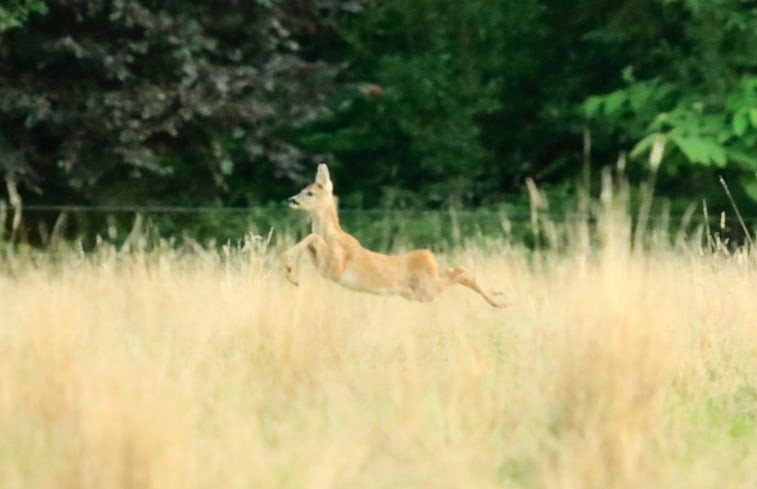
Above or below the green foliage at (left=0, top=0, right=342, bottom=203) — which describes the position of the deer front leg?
below

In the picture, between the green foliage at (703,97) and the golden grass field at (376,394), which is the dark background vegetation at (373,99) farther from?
the golden grass field at (376,394)

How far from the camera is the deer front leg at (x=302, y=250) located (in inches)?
347

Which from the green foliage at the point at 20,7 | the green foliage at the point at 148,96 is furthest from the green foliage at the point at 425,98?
the green foliage at the point at 20,7

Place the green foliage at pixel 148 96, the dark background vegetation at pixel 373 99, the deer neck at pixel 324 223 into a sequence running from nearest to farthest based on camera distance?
1. the deer neck at pixel 324 223
2. the green foliage at pixel 148 96
3. the dark background vegetation at pixel 373 99

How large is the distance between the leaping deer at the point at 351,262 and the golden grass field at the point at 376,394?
178 mm

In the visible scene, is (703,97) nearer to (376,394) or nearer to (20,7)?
(20,7)

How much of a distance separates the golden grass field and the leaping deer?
18 cm

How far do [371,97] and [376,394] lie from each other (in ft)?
45.1

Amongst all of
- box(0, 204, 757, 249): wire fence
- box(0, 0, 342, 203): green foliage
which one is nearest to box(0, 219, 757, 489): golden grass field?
box(0, 0, 342, 203): green foliage

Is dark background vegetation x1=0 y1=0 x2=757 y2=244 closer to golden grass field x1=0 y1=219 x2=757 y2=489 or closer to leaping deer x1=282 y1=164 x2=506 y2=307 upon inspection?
leaping deer x1=282 y1=164 x2=506 y2=307

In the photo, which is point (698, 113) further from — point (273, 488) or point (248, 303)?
point (273, 488)

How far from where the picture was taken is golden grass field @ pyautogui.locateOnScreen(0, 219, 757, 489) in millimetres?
5516

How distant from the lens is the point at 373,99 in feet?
68.0

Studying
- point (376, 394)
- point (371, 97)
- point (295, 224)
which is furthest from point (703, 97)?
point (376, 394)
